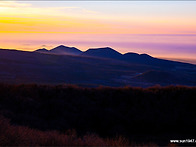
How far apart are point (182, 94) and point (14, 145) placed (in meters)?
11.4

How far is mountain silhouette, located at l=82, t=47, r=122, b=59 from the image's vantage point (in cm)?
10609

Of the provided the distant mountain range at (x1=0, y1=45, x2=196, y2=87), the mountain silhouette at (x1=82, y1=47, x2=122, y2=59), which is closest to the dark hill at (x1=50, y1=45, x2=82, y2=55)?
Result: the distant mountain range at (x1=0, y1=45, x2=196, y2=87)

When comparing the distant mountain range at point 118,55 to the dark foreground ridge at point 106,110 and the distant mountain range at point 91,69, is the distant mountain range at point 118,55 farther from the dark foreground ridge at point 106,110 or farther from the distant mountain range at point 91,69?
the dark foreground ridge at point 106,110

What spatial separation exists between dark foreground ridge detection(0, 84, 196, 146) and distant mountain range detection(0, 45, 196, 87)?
706cm

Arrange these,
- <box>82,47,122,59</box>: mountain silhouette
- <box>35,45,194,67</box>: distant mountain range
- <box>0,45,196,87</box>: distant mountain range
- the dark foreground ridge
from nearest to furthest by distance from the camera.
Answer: the dark foreground ridge
<box>0,45,196,87</box>: distant mountain range
<box>35,45,194,67</box>: distant mountain range
<box>82,47,122,59</box>: mountain silhouette

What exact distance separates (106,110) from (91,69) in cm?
3964

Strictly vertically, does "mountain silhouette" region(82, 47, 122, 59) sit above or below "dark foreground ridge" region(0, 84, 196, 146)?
above

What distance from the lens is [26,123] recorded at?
533 inches

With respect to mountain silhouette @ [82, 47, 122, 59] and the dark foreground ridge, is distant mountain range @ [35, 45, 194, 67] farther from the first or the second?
the dark foreground ridge

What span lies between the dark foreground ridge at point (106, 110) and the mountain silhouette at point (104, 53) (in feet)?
277

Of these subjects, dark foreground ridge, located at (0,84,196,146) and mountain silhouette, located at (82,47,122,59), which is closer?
dark foreground ridge, located at (0,84,196,146)

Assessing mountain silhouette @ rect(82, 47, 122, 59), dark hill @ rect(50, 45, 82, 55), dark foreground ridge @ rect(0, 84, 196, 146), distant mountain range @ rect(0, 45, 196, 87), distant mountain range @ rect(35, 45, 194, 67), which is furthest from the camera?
dark hill @ rect(50, 45, 82, 55)

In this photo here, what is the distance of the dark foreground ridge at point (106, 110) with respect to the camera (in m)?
14.2

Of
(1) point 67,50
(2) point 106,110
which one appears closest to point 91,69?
(2) point 106,110
